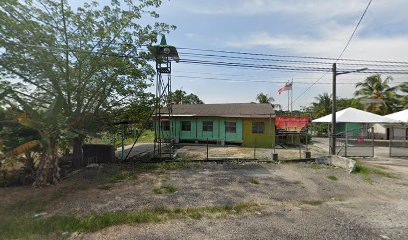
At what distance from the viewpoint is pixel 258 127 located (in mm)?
21172

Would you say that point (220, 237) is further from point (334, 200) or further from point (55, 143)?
point (55, 143)

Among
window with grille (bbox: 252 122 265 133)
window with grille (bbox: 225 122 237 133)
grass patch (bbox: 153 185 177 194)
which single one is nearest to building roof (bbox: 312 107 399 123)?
window with grille (bbox: 252 122 265 133)

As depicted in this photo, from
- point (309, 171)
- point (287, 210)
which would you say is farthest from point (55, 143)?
point (309, 171)

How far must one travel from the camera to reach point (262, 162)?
1298 cm

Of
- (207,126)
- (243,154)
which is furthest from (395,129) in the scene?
(207,126)

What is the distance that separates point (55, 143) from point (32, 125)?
1095mm

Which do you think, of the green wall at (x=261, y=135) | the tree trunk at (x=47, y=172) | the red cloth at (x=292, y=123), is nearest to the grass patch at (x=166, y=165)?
the tree trunk at (x=47, y=172)

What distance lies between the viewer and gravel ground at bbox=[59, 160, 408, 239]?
513cm

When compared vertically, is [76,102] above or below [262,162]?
above

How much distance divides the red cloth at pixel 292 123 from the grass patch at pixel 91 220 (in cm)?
1622

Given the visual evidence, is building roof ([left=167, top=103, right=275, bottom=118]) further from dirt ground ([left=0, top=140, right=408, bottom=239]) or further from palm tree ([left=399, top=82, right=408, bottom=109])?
palm tree ([left=399, top=82, right=408, bottom=109])

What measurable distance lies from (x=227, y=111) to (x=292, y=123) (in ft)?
20.7

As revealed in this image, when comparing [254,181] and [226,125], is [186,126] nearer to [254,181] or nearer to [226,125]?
[226,125]

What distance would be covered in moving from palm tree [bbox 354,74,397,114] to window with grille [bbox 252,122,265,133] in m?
17.8
